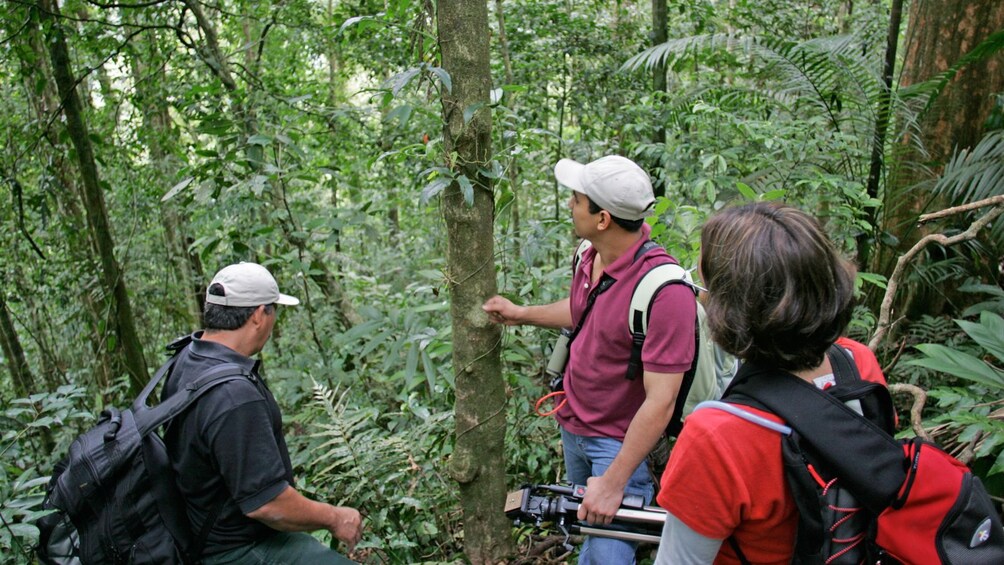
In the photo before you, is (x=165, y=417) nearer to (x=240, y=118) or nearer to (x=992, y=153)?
(x=240, y=118)

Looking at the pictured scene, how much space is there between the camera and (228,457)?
2.38m

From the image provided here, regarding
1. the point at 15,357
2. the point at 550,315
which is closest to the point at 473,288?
the point at 550,315

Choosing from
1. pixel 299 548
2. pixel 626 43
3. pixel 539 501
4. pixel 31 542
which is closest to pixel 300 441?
pixel 31 542

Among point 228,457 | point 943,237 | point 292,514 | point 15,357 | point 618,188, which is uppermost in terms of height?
point 618,188

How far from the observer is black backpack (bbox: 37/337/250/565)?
7.81 ft

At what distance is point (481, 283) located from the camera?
2.86m

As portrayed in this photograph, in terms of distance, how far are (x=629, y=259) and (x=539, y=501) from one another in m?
0.97

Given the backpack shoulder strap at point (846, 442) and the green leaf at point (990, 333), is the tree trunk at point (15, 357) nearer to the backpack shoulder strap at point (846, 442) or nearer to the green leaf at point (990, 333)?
the backpack shoulder strap at point (846, 442)

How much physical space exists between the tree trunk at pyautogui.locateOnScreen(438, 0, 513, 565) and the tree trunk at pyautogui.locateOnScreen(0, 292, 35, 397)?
525cm

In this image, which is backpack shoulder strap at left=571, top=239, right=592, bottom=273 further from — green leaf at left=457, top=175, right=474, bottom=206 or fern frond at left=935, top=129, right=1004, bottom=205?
fern frond at left=935, top=129, right=1004, bottom=205

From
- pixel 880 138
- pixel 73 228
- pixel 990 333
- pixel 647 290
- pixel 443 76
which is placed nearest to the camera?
pixel 647 290

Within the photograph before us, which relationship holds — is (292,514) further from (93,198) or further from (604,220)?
(93,198)

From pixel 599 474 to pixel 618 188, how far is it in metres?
1.11

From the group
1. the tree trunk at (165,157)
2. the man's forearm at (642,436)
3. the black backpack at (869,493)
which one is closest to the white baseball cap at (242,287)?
the man's forearm at (642,436)
